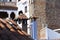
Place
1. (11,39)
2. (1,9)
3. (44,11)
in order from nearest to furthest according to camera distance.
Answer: (11,39), (44,11), (1,9)

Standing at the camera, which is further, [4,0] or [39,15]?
[4,0]

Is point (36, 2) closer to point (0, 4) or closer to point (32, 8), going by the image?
point (32, 8)

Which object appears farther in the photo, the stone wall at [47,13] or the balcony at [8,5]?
the balcony at [8,5]

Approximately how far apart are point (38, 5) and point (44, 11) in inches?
30.3

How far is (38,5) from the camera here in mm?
20469

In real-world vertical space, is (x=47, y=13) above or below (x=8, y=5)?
below

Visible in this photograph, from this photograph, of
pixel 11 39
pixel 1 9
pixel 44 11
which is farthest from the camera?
pixel 1 9

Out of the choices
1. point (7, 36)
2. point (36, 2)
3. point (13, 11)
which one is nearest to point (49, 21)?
point (36, 2)

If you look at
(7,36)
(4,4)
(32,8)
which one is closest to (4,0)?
(4,4)

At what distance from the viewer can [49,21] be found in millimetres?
20734

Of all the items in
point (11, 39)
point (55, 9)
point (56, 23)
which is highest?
point (11, 39)

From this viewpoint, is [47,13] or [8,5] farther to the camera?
[8,5]

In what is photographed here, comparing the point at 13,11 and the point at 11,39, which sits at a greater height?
the point at 11,39

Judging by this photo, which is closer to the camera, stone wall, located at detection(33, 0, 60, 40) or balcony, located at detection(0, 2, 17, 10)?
stone wall, located at detection(33, 0, 60, 40)
